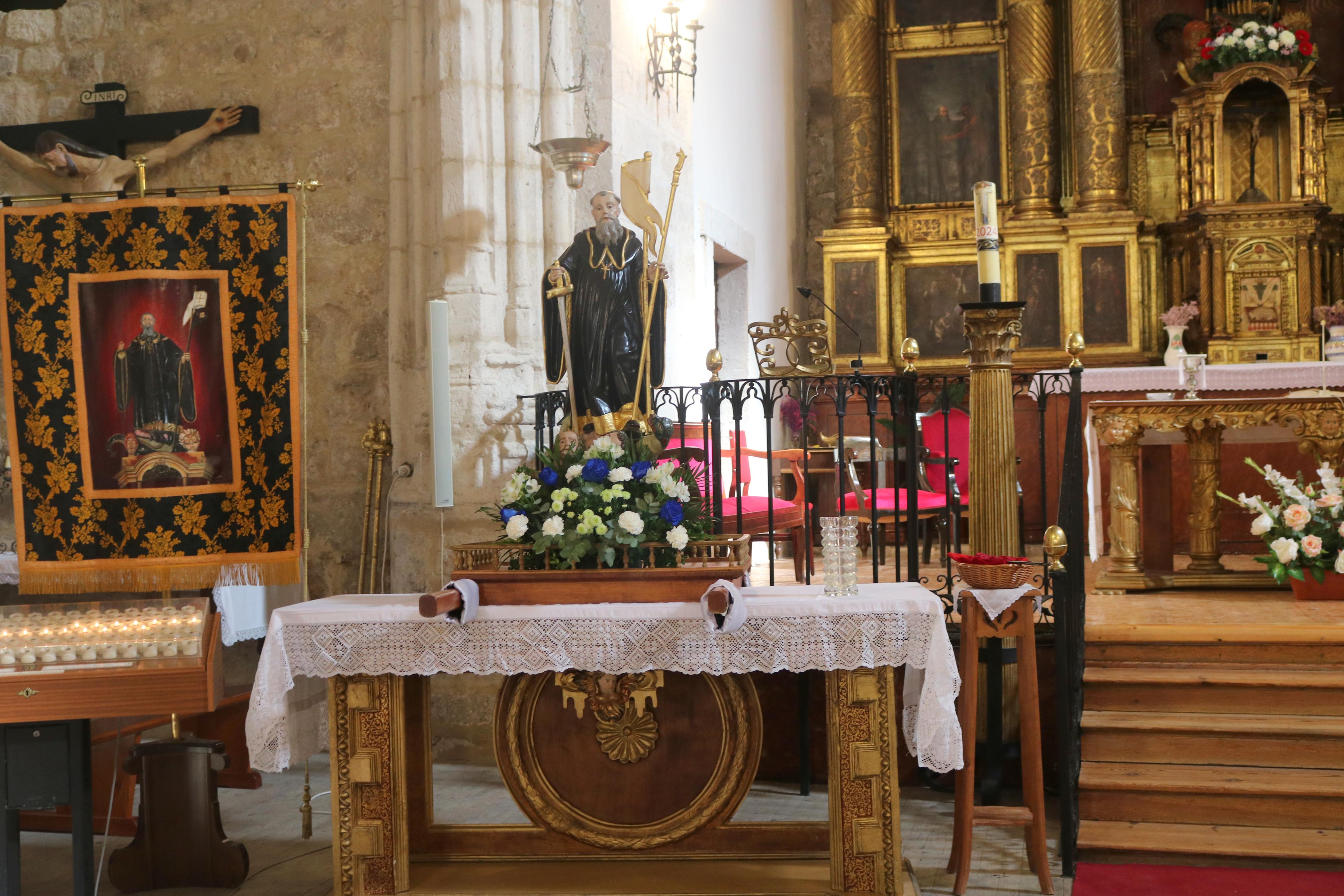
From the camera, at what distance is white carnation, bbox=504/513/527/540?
12.2ft

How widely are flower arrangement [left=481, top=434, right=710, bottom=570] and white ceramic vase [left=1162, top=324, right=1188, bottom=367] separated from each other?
20.4 feet

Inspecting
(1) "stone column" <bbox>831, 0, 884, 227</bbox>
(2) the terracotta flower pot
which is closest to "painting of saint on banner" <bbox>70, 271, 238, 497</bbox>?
(2) the terracotta flower pot

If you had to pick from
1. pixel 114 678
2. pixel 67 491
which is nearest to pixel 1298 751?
pixel 114 678

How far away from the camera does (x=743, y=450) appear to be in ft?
21.5

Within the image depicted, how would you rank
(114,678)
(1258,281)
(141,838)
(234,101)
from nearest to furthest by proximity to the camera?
(114,678), (141,838), (234,101), (1258,281)

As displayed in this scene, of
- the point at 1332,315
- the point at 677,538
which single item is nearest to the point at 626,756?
the point at 677,538

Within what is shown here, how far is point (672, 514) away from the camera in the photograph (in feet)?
12.3

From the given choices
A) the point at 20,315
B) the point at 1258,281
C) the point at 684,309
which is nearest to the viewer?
the point at 20,315

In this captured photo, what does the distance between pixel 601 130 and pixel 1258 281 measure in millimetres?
5722

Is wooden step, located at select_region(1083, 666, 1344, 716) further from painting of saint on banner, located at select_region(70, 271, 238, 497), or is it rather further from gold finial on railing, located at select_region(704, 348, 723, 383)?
painting of saint on banner, located at select_region(70, 271, 238, 497)

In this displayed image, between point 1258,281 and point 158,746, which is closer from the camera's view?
point 158,746

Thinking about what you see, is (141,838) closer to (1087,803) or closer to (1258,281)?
(1087,803)

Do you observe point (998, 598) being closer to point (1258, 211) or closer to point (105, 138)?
point (105, 138)

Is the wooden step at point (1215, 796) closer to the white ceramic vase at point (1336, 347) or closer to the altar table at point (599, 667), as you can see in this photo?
the altar table at point (599, 667)
